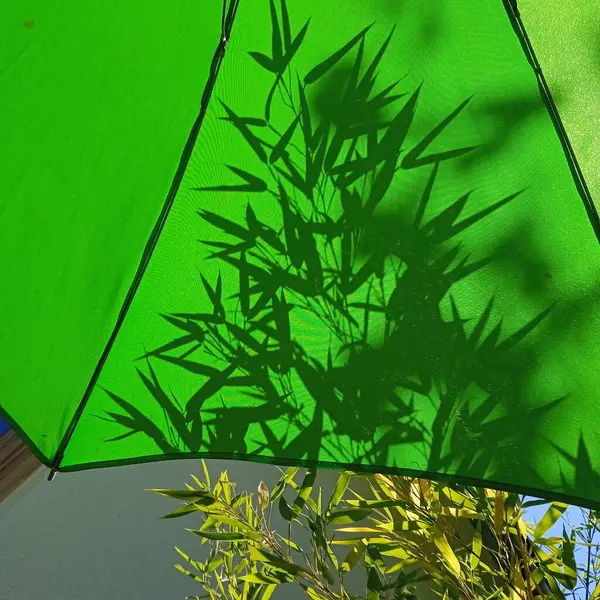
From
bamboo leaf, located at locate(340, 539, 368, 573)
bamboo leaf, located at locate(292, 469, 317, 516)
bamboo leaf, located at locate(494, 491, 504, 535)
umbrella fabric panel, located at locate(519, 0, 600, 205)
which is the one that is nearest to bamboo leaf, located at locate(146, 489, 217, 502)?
bamboo leaf, located at locate(292, 469, 317, 516)

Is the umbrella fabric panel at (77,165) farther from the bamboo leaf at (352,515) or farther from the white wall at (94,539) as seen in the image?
the white wall at (94,539)

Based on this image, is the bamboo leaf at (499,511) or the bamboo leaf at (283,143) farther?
the bamboo leaf at (499,511)

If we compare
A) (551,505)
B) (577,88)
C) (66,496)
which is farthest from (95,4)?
(66,496)

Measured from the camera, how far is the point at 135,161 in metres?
1.08

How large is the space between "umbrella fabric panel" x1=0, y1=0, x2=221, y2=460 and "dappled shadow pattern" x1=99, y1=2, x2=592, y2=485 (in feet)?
0.35

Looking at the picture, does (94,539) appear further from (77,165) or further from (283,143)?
(283,143)

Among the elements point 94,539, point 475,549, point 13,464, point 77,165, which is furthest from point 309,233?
point 94,539

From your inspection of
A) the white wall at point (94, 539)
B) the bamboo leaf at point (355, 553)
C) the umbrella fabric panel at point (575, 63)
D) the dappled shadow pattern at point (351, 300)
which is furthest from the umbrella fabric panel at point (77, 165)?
the white wall at point (94, 539)

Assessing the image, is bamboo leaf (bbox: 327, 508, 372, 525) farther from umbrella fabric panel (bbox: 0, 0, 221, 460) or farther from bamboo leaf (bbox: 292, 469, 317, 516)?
umbrella fabric panel (bbox: 0, 0, 221, 460)

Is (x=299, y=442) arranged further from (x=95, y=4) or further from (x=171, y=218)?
(x=95, y=4)

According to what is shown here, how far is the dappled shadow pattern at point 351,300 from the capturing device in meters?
0.98

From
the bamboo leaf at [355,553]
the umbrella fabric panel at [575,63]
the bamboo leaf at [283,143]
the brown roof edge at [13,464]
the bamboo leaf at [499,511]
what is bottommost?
the bamboo leaf at [499,511]

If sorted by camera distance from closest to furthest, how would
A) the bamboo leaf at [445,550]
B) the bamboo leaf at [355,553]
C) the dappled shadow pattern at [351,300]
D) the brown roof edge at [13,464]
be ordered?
1. the dappled shadow pattern at [351,300]
2. the bamboo leaf at [445,550]
3. the bamboo leaf at [355,553]
4. the brown roof edge at [13,464]

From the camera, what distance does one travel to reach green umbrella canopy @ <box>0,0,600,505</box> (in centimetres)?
95
